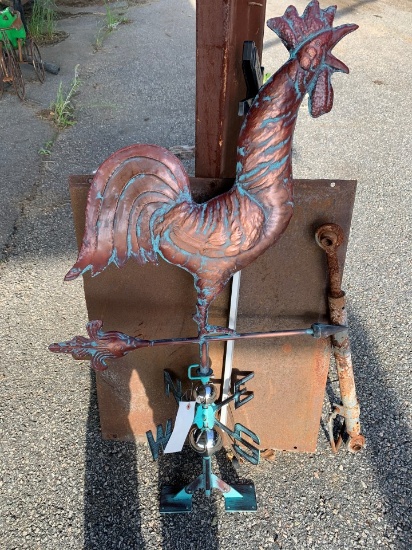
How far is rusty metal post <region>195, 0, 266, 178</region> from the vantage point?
53.4 inches

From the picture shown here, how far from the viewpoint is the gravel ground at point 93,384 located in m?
1.79

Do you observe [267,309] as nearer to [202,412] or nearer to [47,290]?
[202,412]

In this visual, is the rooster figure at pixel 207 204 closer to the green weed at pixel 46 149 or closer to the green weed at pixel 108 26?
the green weed at pixel 46 149

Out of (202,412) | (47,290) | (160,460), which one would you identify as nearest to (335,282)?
(202,412)

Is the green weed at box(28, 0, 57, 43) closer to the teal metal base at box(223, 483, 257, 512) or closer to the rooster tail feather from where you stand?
the rooster tail feather

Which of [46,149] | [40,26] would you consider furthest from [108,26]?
[46,149]

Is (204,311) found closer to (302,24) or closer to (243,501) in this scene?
(302,24)

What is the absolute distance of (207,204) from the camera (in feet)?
4.18

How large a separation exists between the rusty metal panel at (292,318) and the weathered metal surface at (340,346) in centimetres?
5

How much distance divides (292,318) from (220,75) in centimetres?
81

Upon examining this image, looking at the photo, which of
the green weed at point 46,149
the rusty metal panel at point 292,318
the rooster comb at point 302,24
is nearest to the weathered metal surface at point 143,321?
the rusty metal panel at point 292,318

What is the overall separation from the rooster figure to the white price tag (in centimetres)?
46

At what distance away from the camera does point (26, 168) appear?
4.07 m

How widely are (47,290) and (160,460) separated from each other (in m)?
1.31
